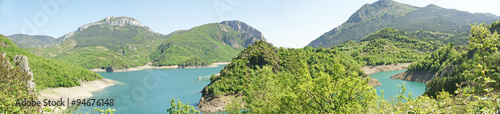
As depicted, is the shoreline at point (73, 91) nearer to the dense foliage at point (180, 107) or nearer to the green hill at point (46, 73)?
the green hill at point (46, 73)

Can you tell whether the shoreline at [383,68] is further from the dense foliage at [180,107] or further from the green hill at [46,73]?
the dense foliage at [180,107]

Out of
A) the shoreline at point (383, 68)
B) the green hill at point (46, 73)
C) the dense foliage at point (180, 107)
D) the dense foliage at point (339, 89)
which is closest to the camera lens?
the dense foliage at point (339, 89)

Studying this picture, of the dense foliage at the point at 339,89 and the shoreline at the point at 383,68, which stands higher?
the dense foliage at the point at 339,89

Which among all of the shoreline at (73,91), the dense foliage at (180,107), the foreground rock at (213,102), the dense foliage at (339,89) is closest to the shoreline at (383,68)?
the dense foliage at (339,89)

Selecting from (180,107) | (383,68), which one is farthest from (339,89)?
(383,68)

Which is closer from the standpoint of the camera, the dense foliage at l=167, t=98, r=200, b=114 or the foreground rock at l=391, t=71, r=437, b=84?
the dense foliage at l=167, t=98, r=200, b=114

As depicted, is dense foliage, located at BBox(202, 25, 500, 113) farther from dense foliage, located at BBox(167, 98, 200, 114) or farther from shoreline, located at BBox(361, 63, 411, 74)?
shoreline, located at BBox(361, 63, 411, 74)

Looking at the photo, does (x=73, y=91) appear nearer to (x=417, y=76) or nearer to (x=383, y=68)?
(x=417, y=76)

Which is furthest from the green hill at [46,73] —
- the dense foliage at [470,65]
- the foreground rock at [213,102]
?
the dense foliage at [470,65]

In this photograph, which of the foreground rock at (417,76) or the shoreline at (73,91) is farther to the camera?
the foreground rock at (417,76)

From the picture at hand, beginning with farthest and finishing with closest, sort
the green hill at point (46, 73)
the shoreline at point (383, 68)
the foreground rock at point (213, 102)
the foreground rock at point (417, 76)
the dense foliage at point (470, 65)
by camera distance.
→ 1. the shoreline at point (383, 68)
2. the foreground rock at point (417, 76)
3. the green hill at point (46, 73)
4. the foreground rock at point (213, 102)
5. the dense foliage at point (470, 65)

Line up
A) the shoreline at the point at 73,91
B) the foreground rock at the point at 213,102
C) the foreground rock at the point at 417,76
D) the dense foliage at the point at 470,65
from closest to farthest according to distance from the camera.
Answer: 1. the dense foliage at the point at 470,65
2. the foreground rock at the point at 213,102
3. the shoreline at the point at 73,91
4. the foreground rock at the point at 417,76

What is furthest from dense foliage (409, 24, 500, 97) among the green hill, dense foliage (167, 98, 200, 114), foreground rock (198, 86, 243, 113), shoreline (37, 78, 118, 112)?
the green hill

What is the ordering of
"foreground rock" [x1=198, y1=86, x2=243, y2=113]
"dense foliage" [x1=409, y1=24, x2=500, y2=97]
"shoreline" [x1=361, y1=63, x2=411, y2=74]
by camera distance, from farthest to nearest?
1. "shoreline" [x1=361, y1=63, x2=411, y2=74]
2. "foreground rock" [x1=198, y1=86, x2=243, y2=113]
3. "dense foliage" [x1=409, y1=24, x2=500, y2=97]
